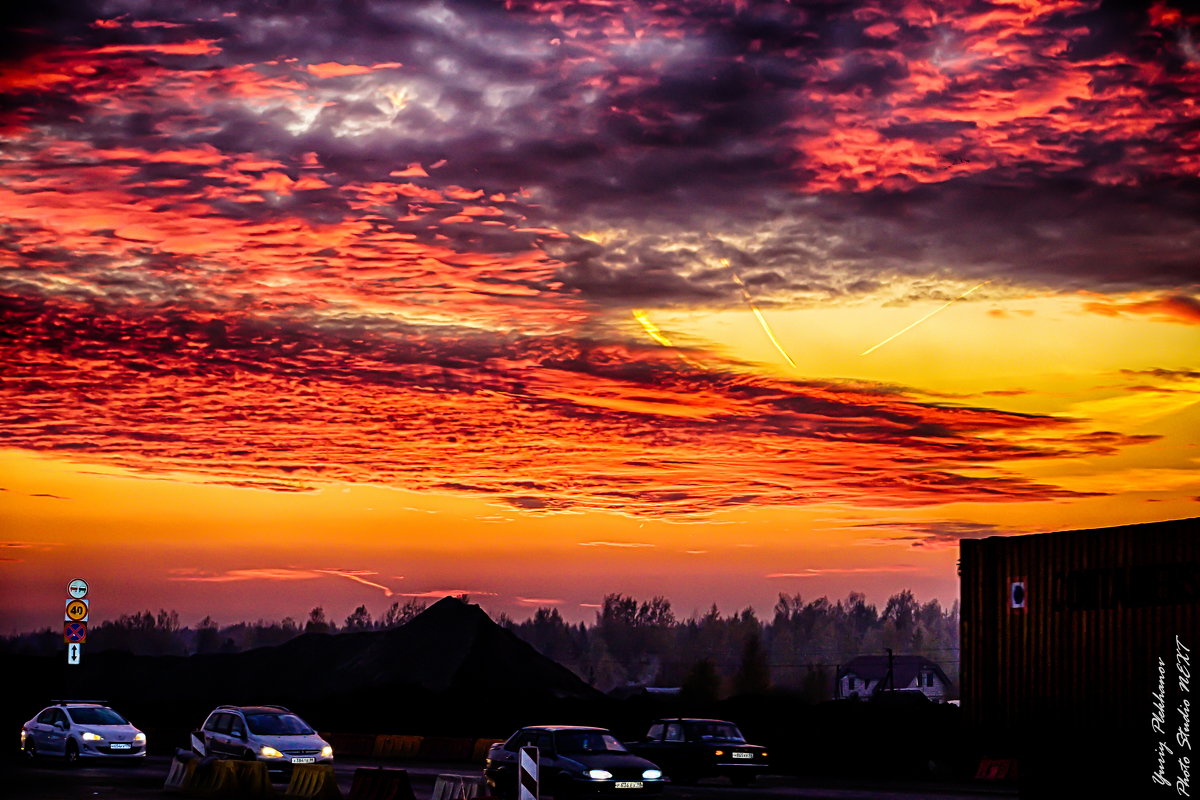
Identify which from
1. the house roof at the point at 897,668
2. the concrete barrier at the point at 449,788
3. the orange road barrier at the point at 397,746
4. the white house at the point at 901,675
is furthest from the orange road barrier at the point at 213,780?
the house roof at the point at 897,668

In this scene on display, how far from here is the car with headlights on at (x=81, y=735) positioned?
124 feet

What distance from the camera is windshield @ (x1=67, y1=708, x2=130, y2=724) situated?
38719 millimetres

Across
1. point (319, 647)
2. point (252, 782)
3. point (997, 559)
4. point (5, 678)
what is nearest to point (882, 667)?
point (319, 647)

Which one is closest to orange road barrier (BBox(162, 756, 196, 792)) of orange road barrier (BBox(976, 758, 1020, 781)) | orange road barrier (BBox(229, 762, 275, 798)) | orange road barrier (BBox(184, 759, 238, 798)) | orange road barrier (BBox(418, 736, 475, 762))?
orange road barrier (BBox(184, 759, 238, 798))

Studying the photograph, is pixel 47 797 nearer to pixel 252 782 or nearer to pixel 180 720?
pixel 252 782

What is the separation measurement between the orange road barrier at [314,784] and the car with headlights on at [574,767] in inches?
119

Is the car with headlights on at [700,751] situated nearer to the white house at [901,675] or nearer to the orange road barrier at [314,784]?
the orange road barrier at [314,784]

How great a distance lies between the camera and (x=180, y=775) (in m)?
29.2

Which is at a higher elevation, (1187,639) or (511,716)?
(1187,639)

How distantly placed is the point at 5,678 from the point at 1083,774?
2054 inches

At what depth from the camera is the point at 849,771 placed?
42.1 m

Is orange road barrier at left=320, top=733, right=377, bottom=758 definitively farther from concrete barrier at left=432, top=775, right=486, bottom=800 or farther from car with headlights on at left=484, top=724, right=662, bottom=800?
concrete barrier at left=432, top=775, right=486, bottom=800

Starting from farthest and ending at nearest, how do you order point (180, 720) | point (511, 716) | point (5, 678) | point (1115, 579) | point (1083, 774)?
point (511, 716) < point (180, 720) < point (5, 678) < point (1115, 579) < point (1083, 774)

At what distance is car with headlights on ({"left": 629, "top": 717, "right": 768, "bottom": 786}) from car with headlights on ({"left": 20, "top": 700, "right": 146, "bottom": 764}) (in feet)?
44.2
